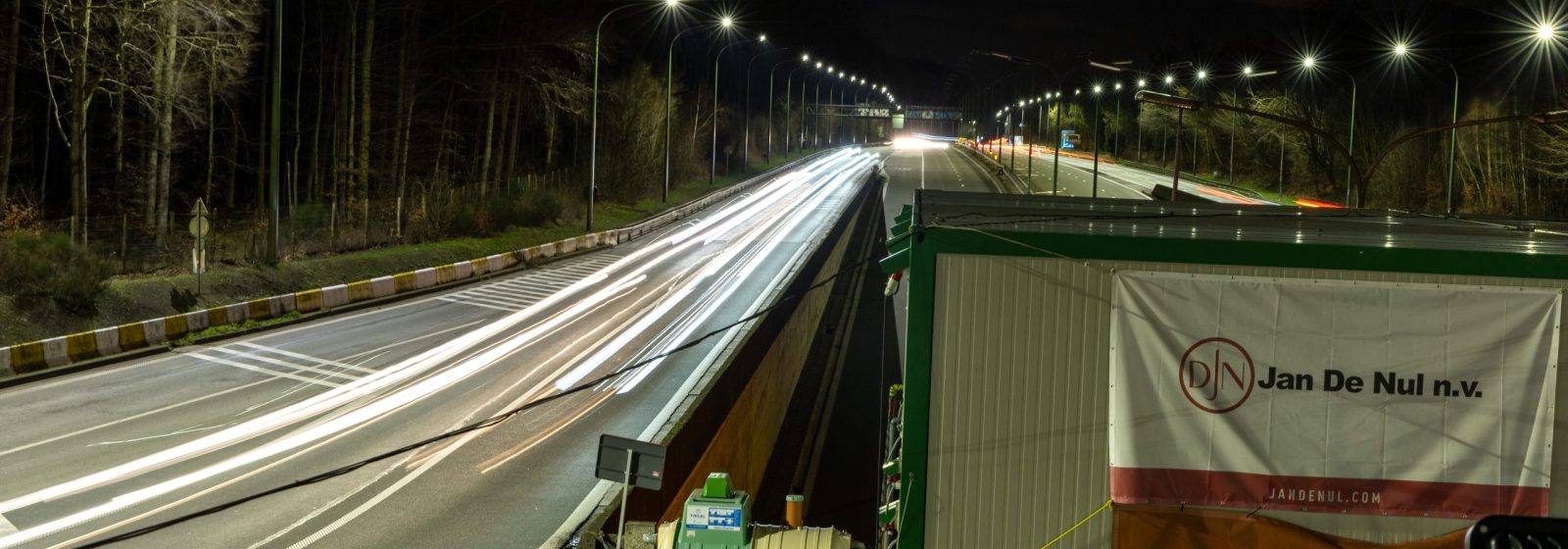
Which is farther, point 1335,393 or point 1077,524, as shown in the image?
point 1077,524

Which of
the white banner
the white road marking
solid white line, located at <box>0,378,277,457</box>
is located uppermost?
the white banner

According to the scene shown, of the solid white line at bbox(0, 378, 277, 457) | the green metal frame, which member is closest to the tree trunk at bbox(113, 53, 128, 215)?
the solid white line at bbox(0, 378, 277, 457)

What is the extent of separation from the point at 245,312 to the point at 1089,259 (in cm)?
2255

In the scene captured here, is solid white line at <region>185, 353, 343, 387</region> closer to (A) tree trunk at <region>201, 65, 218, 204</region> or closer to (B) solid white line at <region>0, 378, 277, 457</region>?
(B) solid white line at <region>0, 378, 277, 457</region>

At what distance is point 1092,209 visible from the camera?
45.0 ft

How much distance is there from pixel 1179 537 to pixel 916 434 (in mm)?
1902

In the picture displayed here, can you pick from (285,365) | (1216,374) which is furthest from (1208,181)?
(1216,374)

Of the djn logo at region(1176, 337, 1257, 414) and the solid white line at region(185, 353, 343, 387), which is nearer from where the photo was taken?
the djn logo at region(1176, 337, 1257, 414)

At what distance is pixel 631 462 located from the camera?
855 centimetres

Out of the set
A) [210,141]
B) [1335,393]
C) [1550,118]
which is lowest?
[1335,393]

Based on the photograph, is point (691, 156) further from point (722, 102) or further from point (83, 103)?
point (83, 103)

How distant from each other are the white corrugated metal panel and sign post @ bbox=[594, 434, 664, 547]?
1.91 meters

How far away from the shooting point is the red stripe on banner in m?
8.61

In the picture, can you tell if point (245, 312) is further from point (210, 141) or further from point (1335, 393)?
point (1335, 393)
